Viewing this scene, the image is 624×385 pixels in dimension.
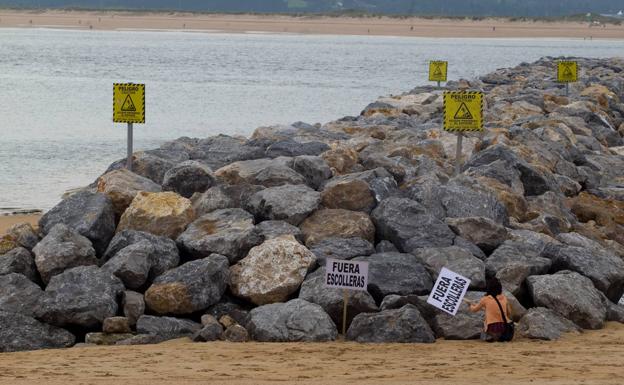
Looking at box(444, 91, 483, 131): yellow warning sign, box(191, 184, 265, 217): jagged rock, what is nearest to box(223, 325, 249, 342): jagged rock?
box(191, 184, 265, 217): jagged rock

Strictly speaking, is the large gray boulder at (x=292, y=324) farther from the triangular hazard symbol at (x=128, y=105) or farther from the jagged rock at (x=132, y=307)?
the triangular hazard symbol at (x=128, y=105)

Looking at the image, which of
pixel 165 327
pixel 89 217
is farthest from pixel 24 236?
pixel 165 327

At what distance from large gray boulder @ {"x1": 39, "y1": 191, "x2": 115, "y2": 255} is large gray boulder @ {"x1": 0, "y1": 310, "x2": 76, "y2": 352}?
1544 millimetres

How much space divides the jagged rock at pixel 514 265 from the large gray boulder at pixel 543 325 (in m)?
0.48

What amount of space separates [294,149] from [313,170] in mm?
1867

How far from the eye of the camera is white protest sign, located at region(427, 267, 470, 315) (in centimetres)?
952

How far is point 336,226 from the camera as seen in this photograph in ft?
35.9

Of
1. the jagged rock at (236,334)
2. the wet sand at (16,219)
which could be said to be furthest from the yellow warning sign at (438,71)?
the jagged rock at (236,334)

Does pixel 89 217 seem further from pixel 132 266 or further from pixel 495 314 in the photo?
pixel 495 314

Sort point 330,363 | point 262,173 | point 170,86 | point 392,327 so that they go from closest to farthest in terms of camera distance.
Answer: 1. point 330,363
2. point 392,327
3. point 262,173
4. point 170,86

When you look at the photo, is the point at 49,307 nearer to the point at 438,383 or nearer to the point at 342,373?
the point at 342,373

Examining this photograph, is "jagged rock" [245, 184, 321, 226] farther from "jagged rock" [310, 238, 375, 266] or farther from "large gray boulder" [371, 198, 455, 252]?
"large gray boulder" [371, 198, 455, 252]

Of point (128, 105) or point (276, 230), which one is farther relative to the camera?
point (128, 105)

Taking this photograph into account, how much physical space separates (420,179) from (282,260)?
2.72m
